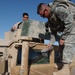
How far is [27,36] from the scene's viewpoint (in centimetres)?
425

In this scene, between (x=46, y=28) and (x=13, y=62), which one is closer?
(x=13, y=62)

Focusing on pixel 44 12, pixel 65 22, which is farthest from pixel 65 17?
pixel 44 12

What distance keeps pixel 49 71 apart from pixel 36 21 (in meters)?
0.86

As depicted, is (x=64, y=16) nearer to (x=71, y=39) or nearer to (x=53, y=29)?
(x=71, y=39)

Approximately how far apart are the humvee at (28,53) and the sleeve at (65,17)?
0.52 metres

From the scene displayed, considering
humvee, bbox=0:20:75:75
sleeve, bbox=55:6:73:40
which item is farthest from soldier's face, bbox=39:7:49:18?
humvee, bbox=0:20:75:75

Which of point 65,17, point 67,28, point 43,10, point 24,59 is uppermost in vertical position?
point 43,10

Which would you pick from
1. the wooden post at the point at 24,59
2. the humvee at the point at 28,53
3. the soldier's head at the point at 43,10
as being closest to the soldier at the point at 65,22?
the soldier's head at the point at 43,10

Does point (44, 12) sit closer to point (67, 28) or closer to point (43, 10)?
point (43, 10)

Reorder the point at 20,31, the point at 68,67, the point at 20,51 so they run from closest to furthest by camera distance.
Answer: the point at 68,67, the point at 20,51, the point at 20,31

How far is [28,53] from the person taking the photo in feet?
13.2

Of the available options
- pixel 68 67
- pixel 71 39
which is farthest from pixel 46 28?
pixel 68 67

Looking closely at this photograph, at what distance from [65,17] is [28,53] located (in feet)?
2.42

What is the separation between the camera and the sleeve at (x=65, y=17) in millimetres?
3881
